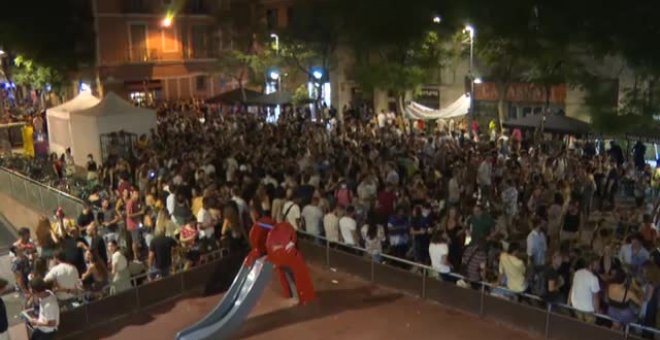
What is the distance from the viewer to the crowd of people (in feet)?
30.2

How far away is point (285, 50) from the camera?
3416 cm

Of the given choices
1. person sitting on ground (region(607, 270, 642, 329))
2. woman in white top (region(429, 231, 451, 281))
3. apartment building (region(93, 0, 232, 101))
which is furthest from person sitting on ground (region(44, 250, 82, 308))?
apartment building (region(93, 0, 232, 101))

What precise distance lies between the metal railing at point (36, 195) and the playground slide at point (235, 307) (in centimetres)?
586

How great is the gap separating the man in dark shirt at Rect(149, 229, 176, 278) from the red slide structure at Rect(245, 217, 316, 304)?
59.0 inches

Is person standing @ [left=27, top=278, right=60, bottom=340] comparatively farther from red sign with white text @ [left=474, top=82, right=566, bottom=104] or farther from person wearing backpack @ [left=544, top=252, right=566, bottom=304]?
red sign with white text @ [left=474, top=82, right=566, bottom=104]

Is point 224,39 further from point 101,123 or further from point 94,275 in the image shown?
point 94,275

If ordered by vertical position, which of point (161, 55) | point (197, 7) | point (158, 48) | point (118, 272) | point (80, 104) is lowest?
point (118, 272)

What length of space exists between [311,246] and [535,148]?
7622 mm

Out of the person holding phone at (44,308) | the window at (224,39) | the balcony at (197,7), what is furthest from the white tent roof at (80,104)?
the balcony at (197,7)

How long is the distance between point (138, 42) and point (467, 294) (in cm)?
3799

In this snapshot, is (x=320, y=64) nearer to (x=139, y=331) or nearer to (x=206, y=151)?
(x=206, y=151)

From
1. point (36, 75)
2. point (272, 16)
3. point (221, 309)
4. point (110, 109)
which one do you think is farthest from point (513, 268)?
point (272, 16)

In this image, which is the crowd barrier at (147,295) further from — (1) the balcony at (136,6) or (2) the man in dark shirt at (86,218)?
(1) the balcony at (136,6)

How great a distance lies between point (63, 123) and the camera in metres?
22.6
